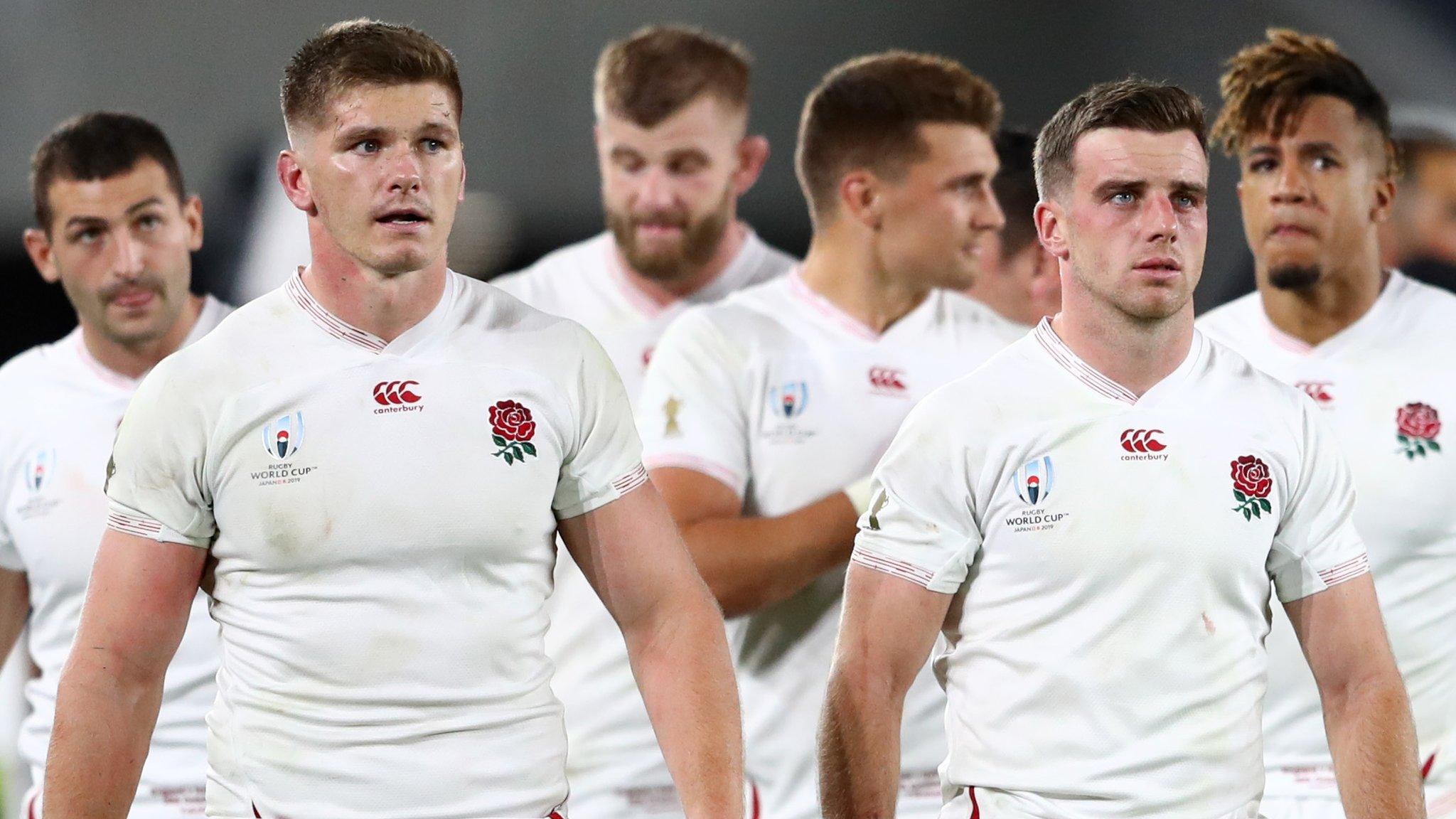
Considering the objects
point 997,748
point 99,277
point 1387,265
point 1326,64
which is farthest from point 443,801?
point 1387,265

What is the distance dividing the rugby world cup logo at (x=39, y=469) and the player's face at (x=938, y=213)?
217 centimetres

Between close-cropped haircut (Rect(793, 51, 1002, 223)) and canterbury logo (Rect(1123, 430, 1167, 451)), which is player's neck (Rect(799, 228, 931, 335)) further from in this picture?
canterbury logo (Rect(1123, 430, 1167, 451))

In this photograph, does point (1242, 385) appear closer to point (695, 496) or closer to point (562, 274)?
point (695, 496)

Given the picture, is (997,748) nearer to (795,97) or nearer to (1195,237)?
Answer: (1195,237)

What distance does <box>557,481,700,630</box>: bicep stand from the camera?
327cm

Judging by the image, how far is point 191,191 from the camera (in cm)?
577

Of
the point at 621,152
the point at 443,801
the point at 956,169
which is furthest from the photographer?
the point at 621,152

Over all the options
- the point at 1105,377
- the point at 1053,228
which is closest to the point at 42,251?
the point at 1053,228

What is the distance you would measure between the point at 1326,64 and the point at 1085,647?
7.02 feet

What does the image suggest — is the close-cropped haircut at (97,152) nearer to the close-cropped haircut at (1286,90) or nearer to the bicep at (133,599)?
the bicep at (133,599)

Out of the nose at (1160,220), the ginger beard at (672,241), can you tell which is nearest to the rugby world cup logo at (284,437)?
the nose at (1160,220)

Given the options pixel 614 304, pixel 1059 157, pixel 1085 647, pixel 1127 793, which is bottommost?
pixel 1127 793

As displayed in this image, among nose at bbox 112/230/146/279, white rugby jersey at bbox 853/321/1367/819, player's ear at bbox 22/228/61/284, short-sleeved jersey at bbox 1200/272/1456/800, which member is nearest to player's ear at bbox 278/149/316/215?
white rugby jersey at bbox 853/321/1367/819

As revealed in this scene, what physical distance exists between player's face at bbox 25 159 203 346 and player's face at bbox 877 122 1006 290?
1.82 m
